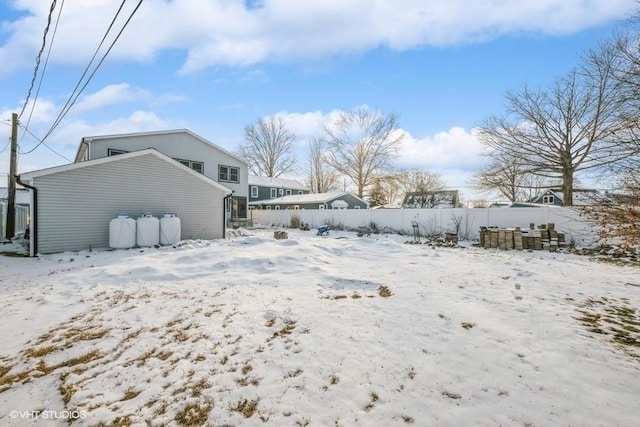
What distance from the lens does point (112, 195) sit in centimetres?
1098

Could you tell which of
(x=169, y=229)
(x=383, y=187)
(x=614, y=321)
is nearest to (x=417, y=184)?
(x=383, y=187)

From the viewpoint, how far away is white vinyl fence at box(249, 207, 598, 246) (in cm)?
1231

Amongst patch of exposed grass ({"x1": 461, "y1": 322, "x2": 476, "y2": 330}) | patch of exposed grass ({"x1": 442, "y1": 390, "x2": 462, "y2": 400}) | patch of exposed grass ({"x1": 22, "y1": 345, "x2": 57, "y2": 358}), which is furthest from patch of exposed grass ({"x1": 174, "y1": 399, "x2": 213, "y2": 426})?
patch of exposed grass ({"x1": 461, "y1": 322, "x2": 476, "y2": 330})

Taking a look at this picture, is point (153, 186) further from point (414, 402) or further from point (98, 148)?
point (414, 402)

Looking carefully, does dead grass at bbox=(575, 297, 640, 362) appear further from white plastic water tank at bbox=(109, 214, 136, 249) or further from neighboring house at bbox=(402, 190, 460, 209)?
neighboring house at bbox=(402, 190, 460, 209)

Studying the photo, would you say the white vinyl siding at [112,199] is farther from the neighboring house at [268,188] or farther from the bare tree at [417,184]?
the bare tree at [417,184]

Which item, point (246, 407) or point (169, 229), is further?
point (169, 229)

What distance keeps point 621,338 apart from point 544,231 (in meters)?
9.77

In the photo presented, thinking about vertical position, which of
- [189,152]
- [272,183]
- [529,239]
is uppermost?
[189,152]

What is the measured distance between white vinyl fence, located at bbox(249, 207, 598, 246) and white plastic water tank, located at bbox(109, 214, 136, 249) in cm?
1281

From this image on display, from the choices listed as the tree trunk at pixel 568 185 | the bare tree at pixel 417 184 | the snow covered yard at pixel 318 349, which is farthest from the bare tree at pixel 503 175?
the snow covered yard at pixel 318 349

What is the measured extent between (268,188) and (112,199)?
869 inches

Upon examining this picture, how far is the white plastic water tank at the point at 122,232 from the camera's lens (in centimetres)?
1044

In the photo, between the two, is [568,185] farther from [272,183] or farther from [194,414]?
[272,183]
